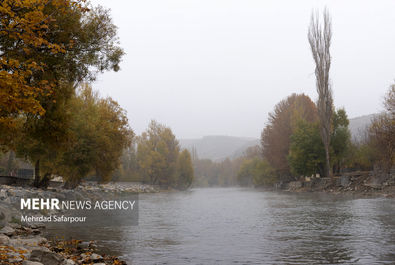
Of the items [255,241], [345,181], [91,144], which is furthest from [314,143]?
[255,241]

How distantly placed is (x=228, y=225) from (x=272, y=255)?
6455 millimetres

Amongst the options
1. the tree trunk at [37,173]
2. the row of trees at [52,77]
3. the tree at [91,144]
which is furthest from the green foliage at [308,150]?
the tree trunk at [37,173]

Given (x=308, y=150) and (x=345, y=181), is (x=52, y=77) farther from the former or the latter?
(x=308, y=150)

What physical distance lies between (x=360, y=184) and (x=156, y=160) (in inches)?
1933

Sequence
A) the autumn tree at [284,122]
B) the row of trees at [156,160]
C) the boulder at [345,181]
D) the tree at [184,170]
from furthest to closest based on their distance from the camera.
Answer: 1. the tree at [184,170]
2. the row of trees at [156,160]
3. the autumn tree at [284,122]
4. the boulder at [345,181]

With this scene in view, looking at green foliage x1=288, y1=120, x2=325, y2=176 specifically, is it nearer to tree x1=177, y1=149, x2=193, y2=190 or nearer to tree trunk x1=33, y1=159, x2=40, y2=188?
tree trunk x1=33, y1=159, x2=40, y2=188

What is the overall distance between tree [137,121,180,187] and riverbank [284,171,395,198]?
37802 millimetres

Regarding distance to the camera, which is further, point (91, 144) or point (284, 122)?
point (284, 122)

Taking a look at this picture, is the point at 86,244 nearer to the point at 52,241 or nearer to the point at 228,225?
the point at 52,241

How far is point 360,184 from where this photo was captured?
38.2 m

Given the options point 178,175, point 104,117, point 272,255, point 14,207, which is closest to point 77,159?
point 104,117

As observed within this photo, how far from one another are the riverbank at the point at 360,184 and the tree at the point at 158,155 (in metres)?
37.8

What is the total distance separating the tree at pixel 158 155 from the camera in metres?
78.7

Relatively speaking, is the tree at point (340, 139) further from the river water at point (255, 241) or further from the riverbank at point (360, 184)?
the river water at point (255, 241)
